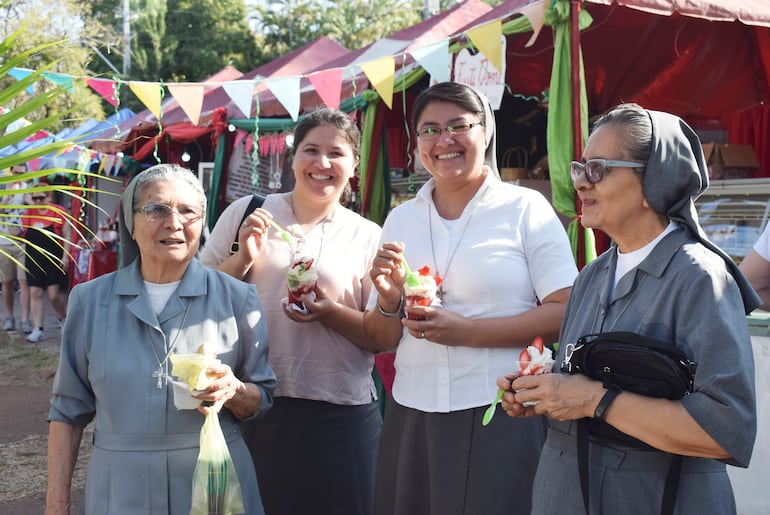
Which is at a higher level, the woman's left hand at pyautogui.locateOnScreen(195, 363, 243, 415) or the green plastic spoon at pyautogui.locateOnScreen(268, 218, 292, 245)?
the green plastic spoon at pyautogui.locateOnScreen(268, 218, 292, 245)

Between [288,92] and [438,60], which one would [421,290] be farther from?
[288,92]

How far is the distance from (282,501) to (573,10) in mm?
2961

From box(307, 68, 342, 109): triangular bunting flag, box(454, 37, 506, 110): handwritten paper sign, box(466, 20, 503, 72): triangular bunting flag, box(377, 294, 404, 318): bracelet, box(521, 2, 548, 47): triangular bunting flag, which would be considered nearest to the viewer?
box(377, 294, 404, 318): bracelet

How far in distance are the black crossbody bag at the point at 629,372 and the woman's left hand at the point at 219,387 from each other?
101cm

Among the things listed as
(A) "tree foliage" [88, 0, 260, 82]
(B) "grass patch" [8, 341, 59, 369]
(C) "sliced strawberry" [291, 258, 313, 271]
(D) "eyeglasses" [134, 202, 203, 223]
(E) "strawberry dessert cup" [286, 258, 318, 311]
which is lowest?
(B) "grass patch" [8, 341, 59, 369]

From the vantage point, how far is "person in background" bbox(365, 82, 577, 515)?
2.39 meters

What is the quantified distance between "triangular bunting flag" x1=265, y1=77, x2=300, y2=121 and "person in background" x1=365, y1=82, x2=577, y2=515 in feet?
10.8

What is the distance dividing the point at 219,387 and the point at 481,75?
10.1ft

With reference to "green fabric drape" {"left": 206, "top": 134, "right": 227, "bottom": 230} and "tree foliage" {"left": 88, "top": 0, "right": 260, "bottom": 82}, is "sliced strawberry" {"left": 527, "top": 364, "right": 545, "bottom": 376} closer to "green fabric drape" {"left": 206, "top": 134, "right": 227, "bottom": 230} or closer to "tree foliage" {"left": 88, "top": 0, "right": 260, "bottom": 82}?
"green fabric drape" {"left": 206, "top": 134, "right": 227, "bottom": 230}

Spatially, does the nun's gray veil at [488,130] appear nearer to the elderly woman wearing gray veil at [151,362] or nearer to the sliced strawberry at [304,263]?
the sliced strawberry at [304,263]

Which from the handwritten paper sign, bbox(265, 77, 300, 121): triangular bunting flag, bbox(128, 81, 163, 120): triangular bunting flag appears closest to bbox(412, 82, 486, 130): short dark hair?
the handwritten paper sign

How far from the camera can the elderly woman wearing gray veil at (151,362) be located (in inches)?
88.7

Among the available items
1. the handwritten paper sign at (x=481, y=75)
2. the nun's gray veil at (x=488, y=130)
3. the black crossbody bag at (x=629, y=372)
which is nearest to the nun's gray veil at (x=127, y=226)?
the nun's gray veil at (x=488, y=130)

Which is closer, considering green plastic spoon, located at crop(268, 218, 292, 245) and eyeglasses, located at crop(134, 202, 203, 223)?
eyeglasses, located at crop(134, 202, 203, 223)
